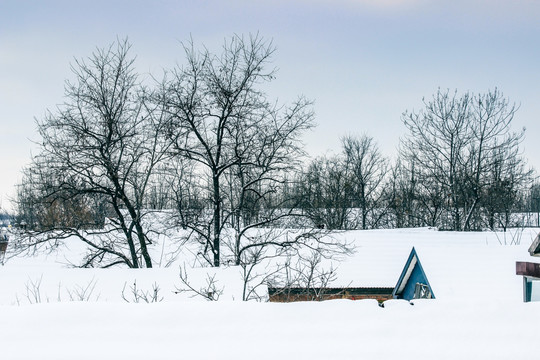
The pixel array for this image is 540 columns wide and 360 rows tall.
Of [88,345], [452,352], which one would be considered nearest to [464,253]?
[452,352]

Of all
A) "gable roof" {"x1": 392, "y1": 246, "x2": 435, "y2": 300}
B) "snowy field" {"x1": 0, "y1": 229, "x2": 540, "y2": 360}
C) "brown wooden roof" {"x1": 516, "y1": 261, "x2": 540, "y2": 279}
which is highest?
"brown wooden roof" {"x1": 516, "y1": 261, "x2": 540, "y2": 279}

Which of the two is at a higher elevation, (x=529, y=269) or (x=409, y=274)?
(x=529, y=269)

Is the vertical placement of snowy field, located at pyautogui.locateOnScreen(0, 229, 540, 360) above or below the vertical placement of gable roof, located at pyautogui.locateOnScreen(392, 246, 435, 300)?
above

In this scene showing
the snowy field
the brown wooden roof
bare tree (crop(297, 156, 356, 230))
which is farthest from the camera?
bare tree (crop(297, 156, 356, 230))

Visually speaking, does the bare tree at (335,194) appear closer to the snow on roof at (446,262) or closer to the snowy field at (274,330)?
the snow on roof at (446,262)

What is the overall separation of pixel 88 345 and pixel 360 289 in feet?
45.1

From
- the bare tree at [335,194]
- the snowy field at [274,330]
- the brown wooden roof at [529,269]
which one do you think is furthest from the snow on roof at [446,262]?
the bare tree at [335,194]

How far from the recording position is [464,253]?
11.2 metres

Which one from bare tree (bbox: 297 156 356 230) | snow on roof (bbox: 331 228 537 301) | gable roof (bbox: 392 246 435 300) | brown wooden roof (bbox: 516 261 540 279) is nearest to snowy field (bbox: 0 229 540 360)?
brown wooden roof (bbox: 516 261 540 279)

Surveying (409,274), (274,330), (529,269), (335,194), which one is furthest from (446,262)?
(335,194)

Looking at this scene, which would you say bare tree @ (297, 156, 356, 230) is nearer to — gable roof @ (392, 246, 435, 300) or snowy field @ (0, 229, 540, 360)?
gable roof @ (392, 246, 435, 300)

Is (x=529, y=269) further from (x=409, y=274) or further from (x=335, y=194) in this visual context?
(x=335, y=194)

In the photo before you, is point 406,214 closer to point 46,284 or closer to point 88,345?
point 46,284

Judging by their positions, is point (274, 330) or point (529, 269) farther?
point (529, 269)
